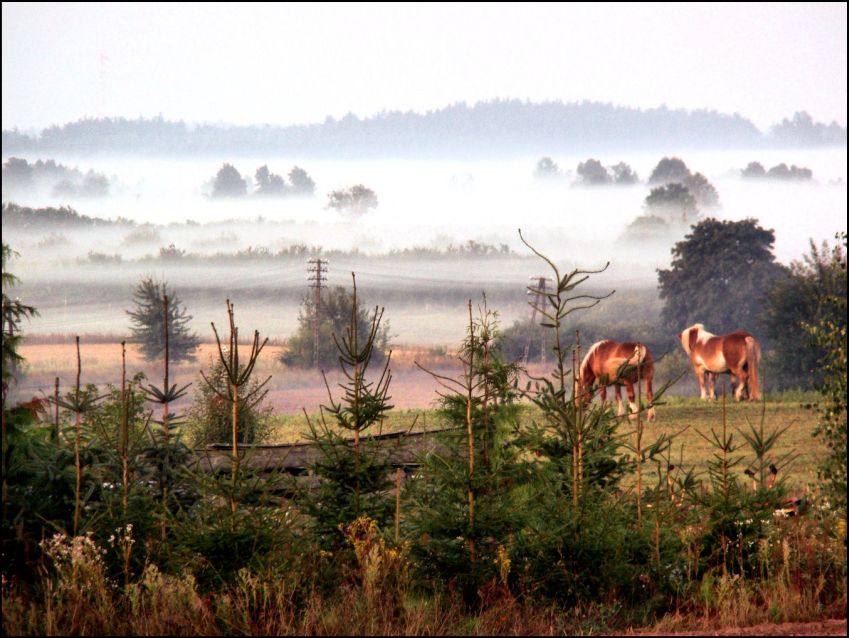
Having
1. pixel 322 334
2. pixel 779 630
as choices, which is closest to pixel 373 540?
pixel 779 630

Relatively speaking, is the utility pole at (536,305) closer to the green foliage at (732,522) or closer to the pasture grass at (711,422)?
the green foliage at (732,522)

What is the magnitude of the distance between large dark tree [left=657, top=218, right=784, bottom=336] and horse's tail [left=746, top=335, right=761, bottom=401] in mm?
24318

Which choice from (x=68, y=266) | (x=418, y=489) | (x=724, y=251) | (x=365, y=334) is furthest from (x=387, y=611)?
(x=68, y=266)

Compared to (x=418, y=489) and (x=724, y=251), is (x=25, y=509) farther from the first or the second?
(x=724, y=251)

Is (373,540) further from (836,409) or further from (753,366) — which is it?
(753,366)

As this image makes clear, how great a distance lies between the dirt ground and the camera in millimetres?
9227

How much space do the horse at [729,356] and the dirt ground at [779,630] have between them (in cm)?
2565

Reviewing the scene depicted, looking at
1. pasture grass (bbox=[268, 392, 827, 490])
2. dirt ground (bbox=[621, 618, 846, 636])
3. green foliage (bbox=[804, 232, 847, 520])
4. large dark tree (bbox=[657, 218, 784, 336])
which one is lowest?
pasture grass (bbox=[268, 392, 827, 490])

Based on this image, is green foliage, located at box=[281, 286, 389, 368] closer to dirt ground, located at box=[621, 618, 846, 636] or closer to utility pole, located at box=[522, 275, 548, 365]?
utility pole, located at box=[522, 275, 548, 365]

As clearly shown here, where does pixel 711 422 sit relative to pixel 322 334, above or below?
below

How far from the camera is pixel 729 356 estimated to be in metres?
37.2

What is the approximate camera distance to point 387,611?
31.8 feet

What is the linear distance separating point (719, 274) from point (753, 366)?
26.8m

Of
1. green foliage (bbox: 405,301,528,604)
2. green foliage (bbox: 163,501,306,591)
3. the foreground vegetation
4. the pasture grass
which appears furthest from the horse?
green foliage (bbox: 163,501,306,591)
